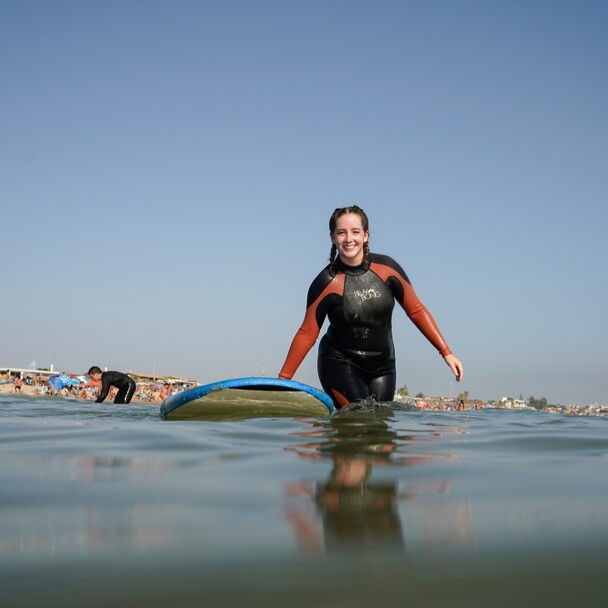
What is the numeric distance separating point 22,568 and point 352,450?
1.43 meters

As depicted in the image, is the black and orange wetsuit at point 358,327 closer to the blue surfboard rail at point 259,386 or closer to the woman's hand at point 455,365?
the woman's hand at point 455,365

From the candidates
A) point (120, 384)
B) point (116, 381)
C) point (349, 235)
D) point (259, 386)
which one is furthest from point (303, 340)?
point (120, 384)

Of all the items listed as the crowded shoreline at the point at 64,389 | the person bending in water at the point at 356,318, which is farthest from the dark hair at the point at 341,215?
the crowded shoreline at the point at 64,389

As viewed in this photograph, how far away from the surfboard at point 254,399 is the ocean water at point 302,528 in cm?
223

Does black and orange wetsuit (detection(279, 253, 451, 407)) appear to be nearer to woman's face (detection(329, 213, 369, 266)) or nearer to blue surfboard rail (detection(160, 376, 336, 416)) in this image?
woman's face (detection(329, 213, 369, 266))

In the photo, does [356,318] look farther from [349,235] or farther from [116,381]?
[116,381]

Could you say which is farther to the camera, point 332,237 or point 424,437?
point 332,237

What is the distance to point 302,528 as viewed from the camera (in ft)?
3.43

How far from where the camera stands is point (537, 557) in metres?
0.89

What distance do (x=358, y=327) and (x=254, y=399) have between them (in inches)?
57.8

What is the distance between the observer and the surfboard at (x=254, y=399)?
438 centimetres

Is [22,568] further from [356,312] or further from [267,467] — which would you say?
[356,312]

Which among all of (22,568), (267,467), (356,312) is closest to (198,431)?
(267,467)

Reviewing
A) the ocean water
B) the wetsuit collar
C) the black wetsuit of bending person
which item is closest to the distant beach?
the black wetsuit of bending person
